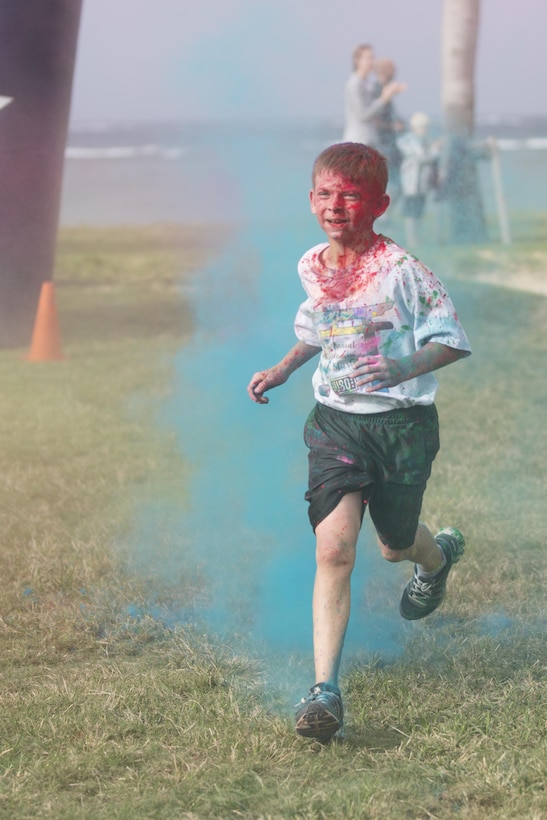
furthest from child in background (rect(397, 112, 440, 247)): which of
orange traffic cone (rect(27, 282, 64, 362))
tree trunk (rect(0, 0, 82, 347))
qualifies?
orange traffic cone (rect(27, 282, 64, 362))

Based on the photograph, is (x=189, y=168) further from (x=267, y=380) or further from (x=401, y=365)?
(x=401, y=365)

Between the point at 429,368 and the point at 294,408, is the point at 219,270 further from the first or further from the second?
the point at 429,368

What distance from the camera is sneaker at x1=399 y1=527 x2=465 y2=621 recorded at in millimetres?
4035

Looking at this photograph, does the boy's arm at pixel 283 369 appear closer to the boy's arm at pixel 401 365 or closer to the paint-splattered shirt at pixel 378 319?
the paint-splattered shirt at pixel 378 319

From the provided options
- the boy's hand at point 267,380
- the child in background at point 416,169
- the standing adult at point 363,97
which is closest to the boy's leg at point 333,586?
the boy's hand at point 267,380

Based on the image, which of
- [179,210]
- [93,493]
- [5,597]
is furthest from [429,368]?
[179,210]

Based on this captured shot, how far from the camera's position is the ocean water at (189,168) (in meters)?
5.85

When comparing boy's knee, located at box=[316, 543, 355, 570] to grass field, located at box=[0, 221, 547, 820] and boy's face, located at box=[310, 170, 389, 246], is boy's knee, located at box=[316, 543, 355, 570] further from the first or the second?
boy's face, located at box=[310, 170, 389, 246]

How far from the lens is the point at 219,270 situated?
21.9 feet

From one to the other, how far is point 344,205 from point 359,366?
0.48m

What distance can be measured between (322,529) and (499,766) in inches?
31.2

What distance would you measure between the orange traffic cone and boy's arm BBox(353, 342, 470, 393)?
20.8 ft

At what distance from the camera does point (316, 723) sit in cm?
316

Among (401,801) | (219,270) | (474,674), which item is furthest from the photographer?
(219,270)
